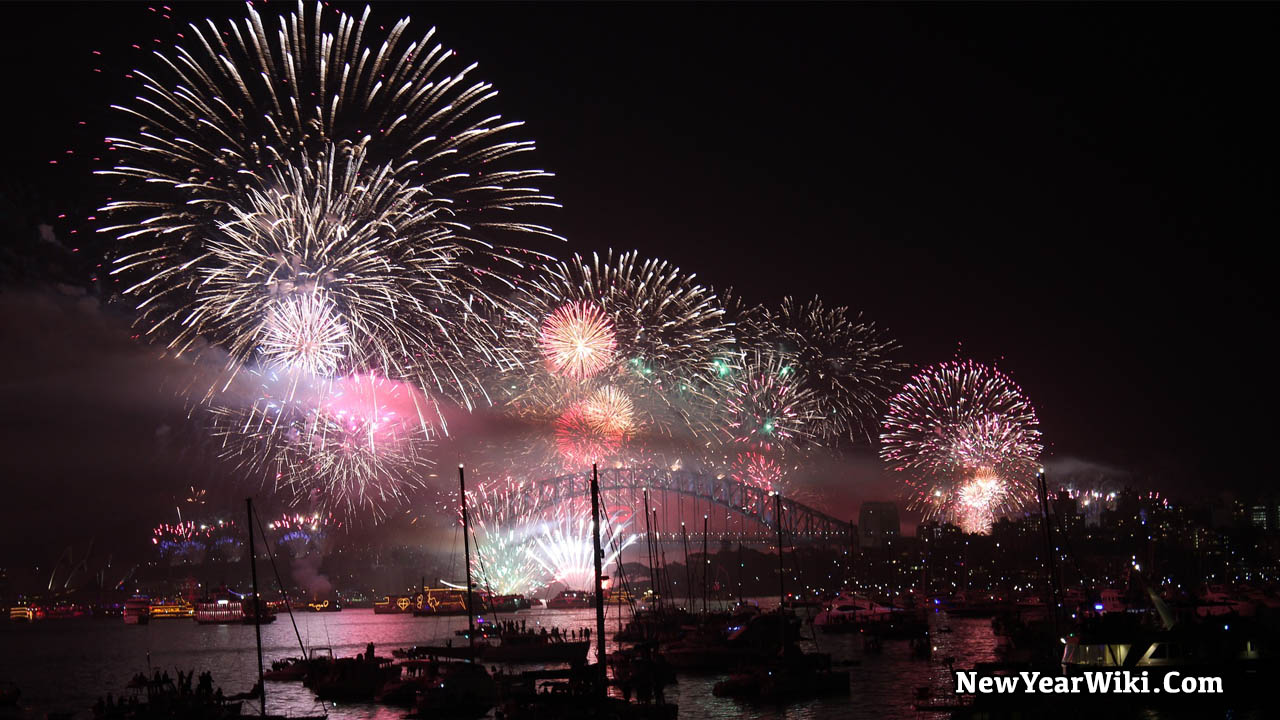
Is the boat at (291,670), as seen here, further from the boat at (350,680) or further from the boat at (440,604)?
the boat at (440,604)

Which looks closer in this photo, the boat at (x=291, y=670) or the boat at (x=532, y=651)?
the boat at (x=291, y=670)

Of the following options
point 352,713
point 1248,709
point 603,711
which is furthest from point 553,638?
point 1248,709

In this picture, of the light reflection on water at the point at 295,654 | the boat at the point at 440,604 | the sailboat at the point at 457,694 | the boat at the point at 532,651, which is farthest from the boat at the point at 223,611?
the sailboat at the point at 457,694

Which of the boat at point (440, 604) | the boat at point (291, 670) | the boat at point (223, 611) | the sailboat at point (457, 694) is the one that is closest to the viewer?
the sailboat at point (457, 694)

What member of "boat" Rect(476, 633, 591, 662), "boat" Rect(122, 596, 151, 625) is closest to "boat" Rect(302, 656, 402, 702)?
"boat" Rect(476, 633, 591, 662)

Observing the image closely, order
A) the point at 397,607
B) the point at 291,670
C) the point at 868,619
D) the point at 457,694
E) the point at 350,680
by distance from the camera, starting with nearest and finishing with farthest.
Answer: the point at 457,694, the point at 350,680, the point at 291,670, the point at 868,619, the point at 397,607

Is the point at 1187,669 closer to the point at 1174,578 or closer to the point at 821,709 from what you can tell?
the point at 821,709

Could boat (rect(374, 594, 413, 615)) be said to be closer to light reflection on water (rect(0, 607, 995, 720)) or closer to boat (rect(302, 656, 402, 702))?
light reflection on water (rect(0, 607, 995, 720))

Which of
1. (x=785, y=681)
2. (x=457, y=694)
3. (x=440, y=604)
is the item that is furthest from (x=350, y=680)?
(x=440, y=604)

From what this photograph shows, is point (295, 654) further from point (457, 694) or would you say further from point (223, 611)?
point (223, 611)
